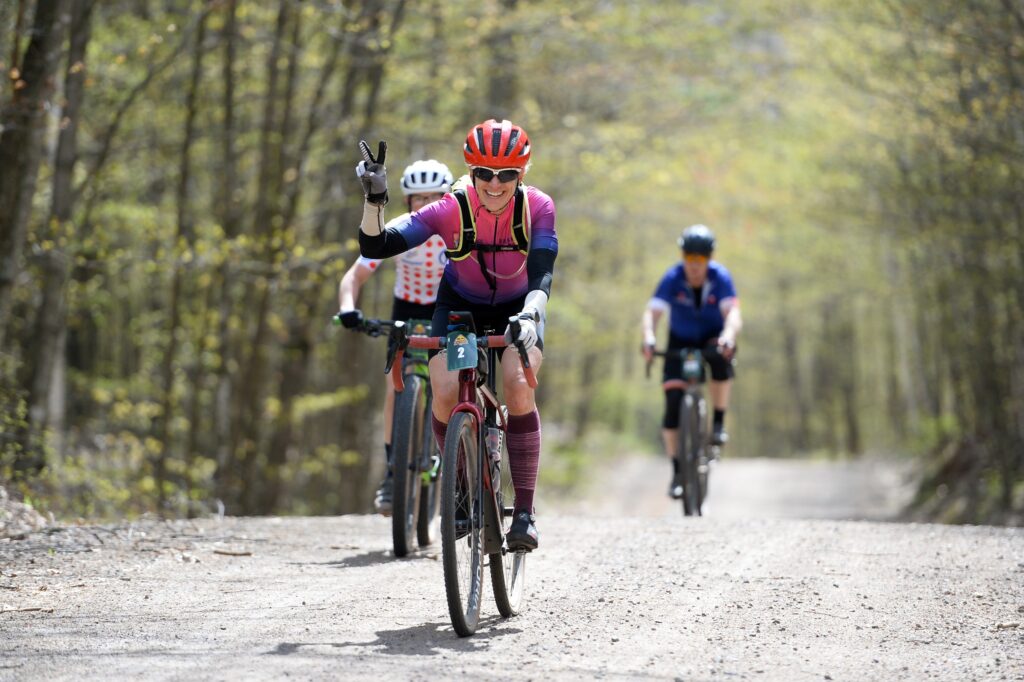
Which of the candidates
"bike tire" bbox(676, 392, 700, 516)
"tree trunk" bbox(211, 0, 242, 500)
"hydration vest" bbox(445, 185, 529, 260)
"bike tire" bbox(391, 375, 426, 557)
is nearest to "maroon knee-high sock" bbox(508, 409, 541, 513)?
"hydration vest" bbox(445, 185, 529, 260)

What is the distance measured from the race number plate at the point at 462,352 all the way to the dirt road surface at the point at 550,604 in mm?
1180

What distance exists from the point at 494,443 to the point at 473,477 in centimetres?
30

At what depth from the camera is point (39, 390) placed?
11.2 meters

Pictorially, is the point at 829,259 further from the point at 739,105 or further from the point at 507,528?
the point at 507,528

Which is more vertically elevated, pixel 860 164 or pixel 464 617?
pixel 860 164

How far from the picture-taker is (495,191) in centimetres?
577

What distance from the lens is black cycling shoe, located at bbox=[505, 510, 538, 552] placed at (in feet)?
19.1

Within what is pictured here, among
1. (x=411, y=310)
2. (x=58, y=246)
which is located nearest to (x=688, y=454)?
(x=411, y=310)

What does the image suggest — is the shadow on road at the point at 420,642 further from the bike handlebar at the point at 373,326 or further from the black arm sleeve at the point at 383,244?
the bike handlebar at the point at 373,326

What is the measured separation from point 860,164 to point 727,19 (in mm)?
5506

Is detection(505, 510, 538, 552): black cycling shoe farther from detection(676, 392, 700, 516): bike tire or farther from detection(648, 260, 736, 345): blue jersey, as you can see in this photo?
detection(648, 260, 736, 345): blue jersey

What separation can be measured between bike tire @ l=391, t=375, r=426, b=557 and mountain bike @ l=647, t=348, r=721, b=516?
3.45 metres

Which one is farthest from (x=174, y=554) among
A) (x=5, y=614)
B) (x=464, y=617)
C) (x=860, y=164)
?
(x=860, y=164)

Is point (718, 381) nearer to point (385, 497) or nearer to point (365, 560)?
point (385, 497)
